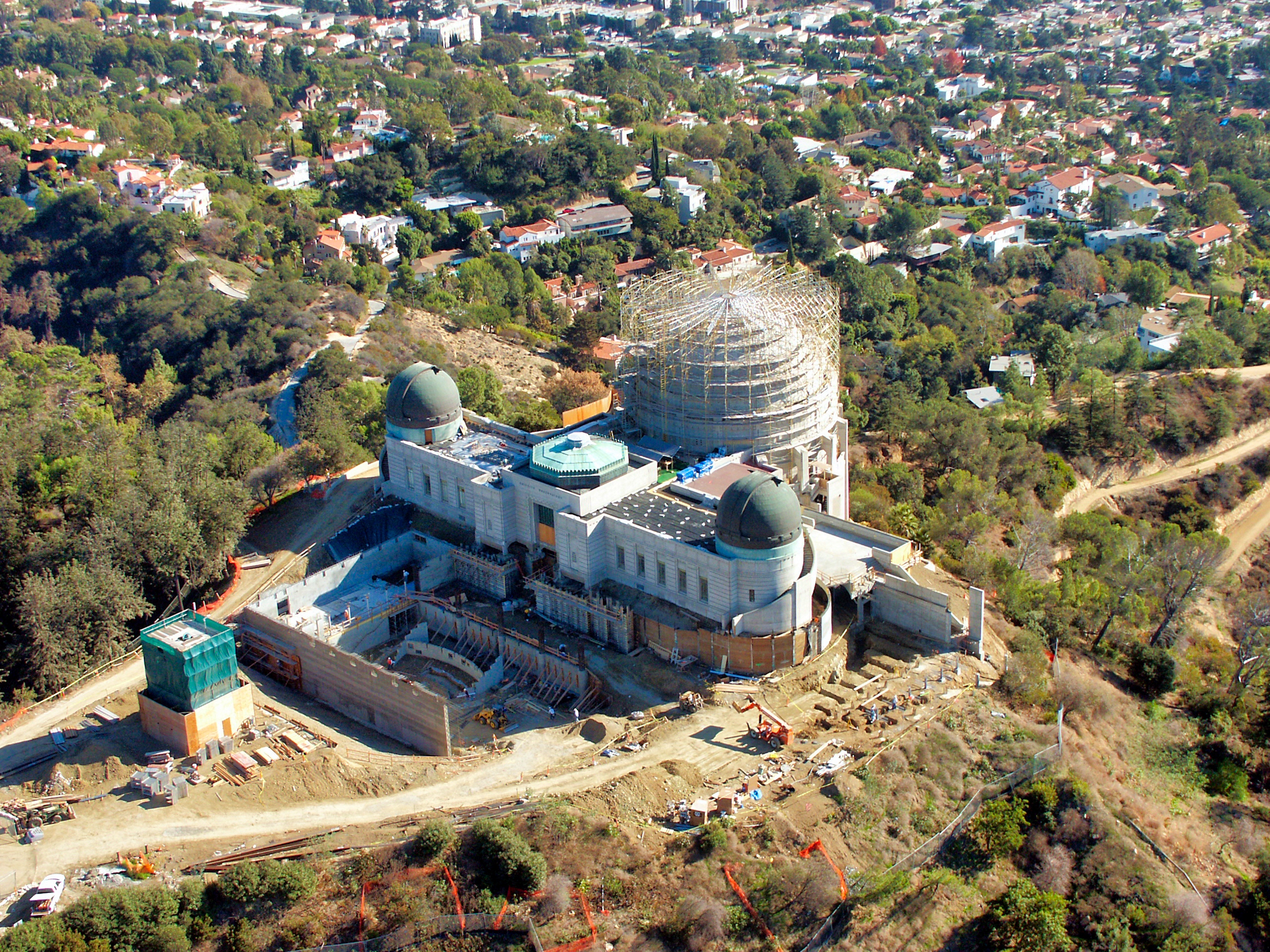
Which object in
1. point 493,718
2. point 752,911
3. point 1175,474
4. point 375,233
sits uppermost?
point 375,233

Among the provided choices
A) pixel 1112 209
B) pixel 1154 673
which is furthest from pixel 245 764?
pixel 1112 209

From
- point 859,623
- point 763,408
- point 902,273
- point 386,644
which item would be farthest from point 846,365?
point 386,644

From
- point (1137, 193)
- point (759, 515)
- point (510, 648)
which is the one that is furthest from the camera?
point (1137, 193)

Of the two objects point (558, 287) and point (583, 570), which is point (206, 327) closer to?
point (558, 287)

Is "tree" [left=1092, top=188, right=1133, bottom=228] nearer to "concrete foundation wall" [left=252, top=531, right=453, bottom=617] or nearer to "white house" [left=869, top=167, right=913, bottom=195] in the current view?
"white house" [left=869, top=167, right=913, bottom=195]

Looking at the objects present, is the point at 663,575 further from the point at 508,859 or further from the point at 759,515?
the point at 508,859

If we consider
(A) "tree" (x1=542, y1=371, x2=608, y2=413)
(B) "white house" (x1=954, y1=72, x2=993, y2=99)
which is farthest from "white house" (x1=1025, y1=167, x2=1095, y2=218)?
(A) "tree" (x1=542, y1=371, x2=608, y2=413)
